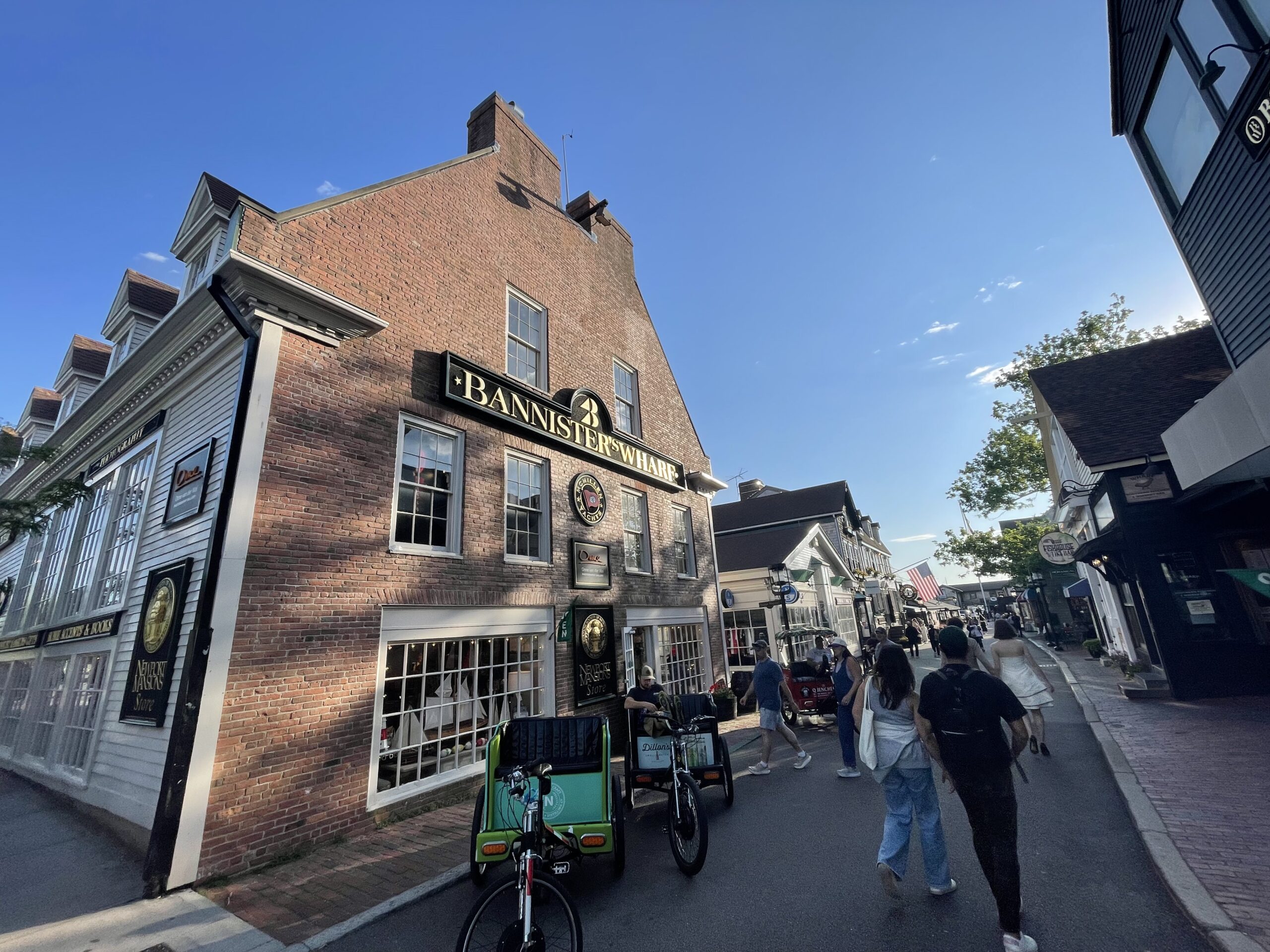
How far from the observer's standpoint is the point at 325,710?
6531 mm

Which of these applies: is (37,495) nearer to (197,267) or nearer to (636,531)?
(197,267)

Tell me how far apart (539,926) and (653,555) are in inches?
391

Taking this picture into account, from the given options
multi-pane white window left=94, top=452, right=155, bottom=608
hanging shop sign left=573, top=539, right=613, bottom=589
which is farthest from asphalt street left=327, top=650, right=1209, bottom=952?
multi-pane white window left=94, top=452, right=155, bottom=608

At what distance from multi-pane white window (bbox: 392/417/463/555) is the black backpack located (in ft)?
22.6

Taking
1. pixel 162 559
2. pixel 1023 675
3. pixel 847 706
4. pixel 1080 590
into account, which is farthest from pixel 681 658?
pixel 1080 590

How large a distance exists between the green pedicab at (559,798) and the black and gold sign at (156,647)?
4128mm

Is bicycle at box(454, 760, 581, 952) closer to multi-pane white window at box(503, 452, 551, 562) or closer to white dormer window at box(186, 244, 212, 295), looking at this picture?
multi-pane white window at box(503, 452, 551, 562)

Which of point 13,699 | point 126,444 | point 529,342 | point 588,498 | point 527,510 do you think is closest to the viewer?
point 126,444

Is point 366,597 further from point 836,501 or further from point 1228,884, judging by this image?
point 836,501

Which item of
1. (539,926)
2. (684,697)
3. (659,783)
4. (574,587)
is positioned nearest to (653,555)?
(574,587)

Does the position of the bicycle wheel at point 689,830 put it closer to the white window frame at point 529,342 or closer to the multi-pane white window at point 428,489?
the multi-pane white window at point 428,489

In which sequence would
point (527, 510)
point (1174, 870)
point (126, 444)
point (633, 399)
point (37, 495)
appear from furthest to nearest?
1. point (633, 399)
2. point (527, 510)
3. point (37, 495)
4. point (126, 444)
5. point (1174, 870)

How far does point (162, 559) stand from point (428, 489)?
3498 mm

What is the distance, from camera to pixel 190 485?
7.21 metres
